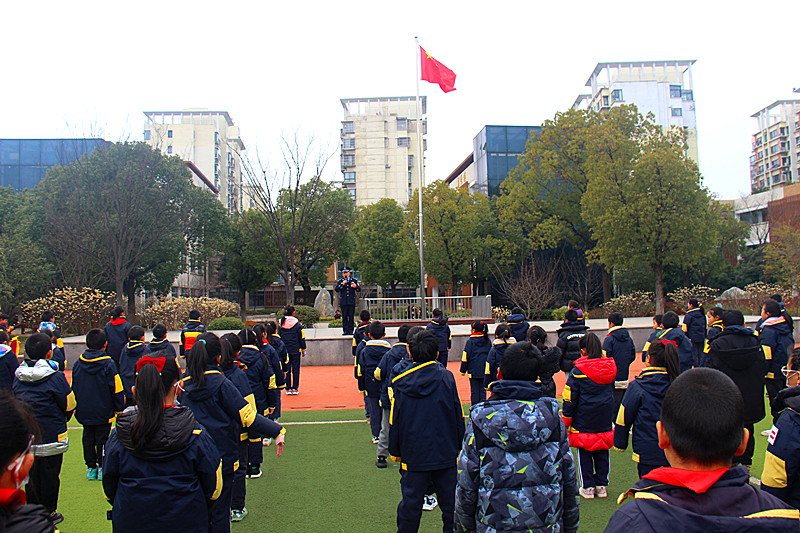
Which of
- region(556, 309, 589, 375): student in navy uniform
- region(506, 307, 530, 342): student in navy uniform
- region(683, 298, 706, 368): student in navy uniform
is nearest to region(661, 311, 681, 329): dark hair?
region(556, 309, 589, 375): student in navy uniform

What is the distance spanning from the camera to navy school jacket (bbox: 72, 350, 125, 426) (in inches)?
231

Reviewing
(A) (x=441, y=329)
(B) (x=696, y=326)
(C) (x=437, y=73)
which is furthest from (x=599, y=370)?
(C) (x=437, y=73)

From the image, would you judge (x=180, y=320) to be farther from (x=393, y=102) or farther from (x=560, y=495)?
(x=393, y=102)

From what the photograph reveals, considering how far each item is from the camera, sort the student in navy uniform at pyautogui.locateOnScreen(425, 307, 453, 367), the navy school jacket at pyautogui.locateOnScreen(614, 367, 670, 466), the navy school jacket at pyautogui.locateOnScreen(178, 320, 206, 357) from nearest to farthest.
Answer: the navy school jacket at pyautogui.locateOnScreen(614, 367, 670, 466), the navy school jacket at pyautogui.locateOnScreen(178, 320, 206, 357), the student in navy uniform at pyautogui.locateOnScreen(425, 307, 453, 367)

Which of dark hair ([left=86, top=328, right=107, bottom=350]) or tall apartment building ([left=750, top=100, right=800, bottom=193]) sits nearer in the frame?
dark hair ([left=86, top=328, right=107, bottom=350])

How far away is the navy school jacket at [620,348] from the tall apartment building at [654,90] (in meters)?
58.1

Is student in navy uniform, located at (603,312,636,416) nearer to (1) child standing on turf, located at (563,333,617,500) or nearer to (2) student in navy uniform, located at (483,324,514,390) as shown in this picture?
(2) student in navy uniform, located at (483,324,514,390)

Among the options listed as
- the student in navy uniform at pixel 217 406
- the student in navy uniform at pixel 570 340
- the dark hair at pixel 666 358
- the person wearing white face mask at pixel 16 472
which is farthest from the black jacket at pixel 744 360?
the person wearing white face mask at pixel 16 472

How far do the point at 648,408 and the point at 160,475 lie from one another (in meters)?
3.76

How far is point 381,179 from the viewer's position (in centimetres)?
6588

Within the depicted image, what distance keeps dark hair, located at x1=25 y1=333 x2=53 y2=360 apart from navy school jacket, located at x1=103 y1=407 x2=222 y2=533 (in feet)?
9.25

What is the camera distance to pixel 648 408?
14.6 ft

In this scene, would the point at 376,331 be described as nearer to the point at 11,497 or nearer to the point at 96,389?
→ the point at 96,389

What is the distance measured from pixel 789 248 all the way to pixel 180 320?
103ft
